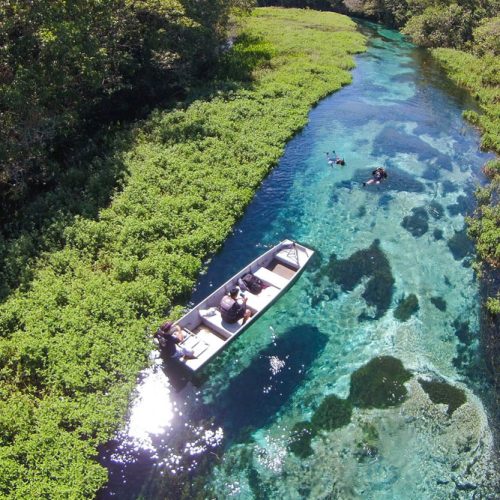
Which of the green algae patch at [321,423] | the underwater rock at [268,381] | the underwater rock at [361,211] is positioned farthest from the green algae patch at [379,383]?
the underwater rock at [361,211]

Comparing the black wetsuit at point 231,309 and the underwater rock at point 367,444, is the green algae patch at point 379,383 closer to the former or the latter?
the underwater rock at point 367,444

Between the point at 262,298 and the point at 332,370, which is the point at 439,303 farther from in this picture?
the point at 262,298

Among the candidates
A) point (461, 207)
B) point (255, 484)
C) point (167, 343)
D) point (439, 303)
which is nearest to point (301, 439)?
point (255, 484)

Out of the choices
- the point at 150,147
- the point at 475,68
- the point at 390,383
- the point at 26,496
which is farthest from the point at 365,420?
the point at 475,68

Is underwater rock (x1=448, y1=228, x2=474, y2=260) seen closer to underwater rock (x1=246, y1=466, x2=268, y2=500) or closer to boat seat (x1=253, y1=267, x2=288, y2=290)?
boat seat (x1=253, y1=267, x2=288, y2=290)

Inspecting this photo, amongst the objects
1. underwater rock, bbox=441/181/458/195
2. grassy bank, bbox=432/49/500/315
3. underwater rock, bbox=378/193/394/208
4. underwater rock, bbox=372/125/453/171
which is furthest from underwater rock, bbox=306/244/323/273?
underwater rock, bbox=372/125/453/171

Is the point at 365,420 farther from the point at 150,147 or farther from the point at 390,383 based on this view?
the point at 150,147
